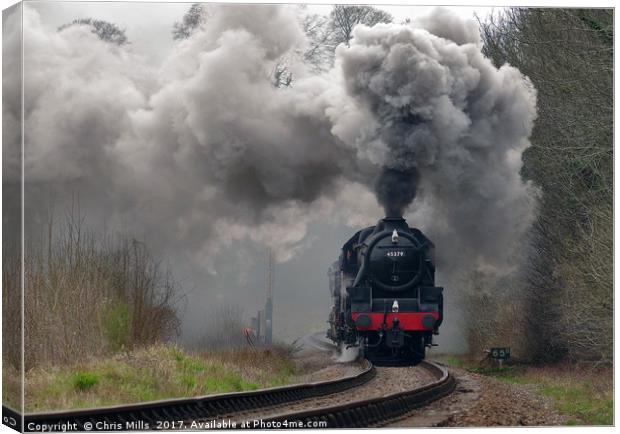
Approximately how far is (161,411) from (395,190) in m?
4.92

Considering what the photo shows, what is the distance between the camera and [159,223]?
13516 mm

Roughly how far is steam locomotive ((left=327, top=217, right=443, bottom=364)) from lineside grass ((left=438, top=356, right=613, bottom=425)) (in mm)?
1412

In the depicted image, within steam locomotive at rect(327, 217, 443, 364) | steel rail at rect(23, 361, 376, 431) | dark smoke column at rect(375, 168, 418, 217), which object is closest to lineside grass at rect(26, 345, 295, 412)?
steel rail at rect(23, 361, 376, 431)

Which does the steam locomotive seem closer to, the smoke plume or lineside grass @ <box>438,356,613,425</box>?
the smoke plume

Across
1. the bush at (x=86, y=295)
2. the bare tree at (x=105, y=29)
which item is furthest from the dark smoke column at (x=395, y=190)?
the bare tree at (x=105, y=29)

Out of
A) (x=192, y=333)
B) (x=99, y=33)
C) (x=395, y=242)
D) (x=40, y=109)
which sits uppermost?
(x=99, y=33)

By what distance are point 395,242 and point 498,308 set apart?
8.47ft

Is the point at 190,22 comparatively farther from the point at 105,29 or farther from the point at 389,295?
the point at 389,295

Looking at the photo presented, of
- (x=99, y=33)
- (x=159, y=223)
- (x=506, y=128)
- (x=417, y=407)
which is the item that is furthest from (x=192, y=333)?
(x=506, y=128)

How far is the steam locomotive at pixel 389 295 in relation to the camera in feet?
52.8

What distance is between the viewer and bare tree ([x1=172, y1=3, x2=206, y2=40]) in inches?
524

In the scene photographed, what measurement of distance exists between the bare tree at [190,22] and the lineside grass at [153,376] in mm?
Result: 3695

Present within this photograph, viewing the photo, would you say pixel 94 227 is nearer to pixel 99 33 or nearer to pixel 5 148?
pixel 5 148

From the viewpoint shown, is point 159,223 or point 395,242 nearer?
point 159,223
